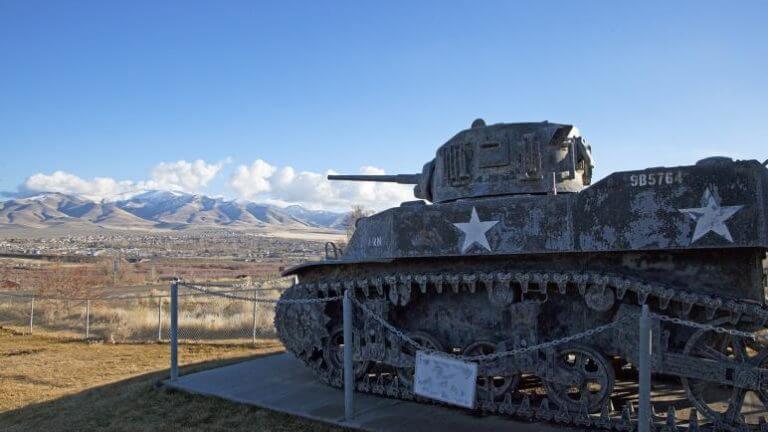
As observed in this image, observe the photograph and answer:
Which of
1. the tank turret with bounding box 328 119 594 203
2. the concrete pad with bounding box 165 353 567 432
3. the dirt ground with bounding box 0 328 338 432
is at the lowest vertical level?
the dirt ground with bounding box 0 328 338 432

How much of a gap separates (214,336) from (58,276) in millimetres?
13303

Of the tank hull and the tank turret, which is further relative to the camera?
the tank turret

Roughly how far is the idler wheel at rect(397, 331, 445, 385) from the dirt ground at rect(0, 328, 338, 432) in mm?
1466

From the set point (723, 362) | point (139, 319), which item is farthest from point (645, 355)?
point (139, 319)

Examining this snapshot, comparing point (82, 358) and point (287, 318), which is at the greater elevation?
point (287, 318)

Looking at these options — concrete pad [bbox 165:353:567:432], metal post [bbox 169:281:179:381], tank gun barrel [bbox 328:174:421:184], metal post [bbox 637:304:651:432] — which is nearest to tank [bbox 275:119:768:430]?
concrete pad [bbox 165:353:567:432]

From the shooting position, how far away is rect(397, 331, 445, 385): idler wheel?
841 cm

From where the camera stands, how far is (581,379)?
7.15 metres

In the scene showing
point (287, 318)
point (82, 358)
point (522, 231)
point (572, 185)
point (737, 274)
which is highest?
point (572, 185)

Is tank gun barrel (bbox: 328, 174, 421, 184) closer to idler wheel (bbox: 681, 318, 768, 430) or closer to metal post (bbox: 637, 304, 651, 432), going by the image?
idler wheel (bbox: 681, 318, 768, 430)

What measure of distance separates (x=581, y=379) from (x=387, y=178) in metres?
6.01

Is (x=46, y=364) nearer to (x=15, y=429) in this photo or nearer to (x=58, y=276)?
(x=15, y=429)

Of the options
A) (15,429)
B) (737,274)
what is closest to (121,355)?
(15,429)

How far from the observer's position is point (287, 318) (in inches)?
386
